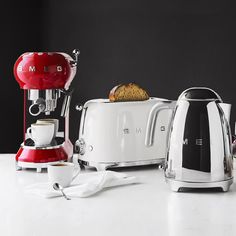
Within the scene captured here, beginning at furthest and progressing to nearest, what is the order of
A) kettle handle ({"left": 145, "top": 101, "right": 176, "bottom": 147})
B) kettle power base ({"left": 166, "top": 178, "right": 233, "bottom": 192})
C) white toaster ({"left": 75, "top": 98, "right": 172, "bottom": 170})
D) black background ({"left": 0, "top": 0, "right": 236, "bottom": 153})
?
black background ({"left": 0, "top": 0, "right": 236, "bottom": 153}) < white toaster ({"left": 75, "top": 98, "right": 172, "bottom": 170}) < kettle handle ({"left": 145, "top": 101, "right": 176, "bottom": 147}) < kettle power base ({"left": 166, "top": 178, "right": 233, "bottom": 192})

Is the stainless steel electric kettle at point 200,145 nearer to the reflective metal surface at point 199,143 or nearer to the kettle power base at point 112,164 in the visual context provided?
the reflective metal surface at point 199,143

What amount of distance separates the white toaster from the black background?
4.21 feet

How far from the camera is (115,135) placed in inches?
72.5

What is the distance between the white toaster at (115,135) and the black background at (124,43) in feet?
4.21

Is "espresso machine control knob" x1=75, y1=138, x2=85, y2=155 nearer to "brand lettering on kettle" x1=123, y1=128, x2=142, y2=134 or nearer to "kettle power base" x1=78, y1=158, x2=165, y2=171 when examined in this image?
"kettle power base" x1=78, y1=158, x2=165, y2=171

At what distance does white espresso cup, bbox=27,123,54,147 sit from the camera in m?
1.87

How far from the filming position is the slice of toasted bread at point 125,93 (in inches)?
74.2

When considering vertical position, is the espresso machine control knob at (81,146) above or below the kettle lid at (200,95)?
below

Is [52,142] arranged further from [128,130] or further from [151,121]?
[151,121]

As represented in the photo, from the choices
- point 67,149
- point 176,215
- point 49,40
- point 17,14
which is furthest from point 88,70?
point 176,215

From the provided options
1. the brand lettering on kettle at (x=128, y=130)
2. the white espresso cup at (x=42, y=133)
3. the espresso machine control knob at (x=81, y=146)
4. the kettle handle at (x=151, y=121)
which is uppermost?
the kettle handle at (x=151, y=121)

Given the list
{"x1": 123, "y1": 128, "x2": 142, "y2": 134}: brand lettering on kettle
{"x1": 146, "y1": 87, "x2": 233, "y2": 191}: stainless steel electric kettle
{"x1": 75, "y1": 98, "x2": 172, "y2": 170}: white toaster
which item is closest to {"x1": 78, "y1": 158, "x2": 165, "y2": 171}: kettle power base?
{"x1": 75, "y1": 98, "x2": 172, "y2": 170}: white toaster

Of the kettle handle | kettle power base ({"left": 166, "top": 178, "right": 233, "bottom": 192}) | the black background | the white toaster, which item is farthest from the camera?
the black background

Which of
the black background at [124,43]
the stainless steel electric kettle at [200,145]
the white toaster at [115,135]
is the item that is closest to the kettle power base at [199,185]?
the stainless steel electric kettle at [200,145]
